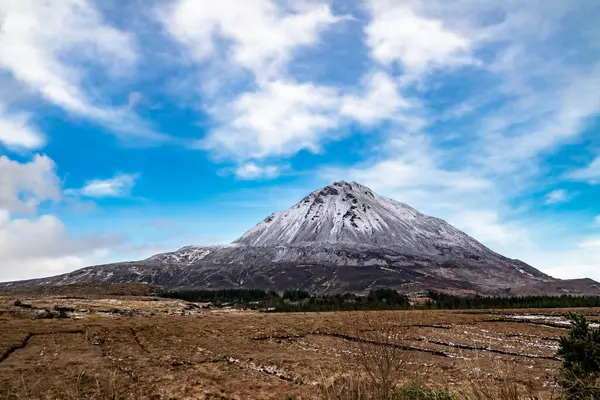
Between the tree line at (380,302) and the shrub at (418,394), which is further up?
the shrub at (418,394)

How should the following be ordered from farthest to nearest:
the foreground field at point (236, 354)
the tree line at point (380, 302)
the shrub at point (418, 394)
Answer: the tree line at point (380, 302)
the foreground field at point (236, 354)
the shrub at point (418, 394)

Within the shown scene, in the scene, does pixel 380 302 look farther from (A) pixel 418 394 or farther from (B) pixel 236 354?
(A) pixel 418 394

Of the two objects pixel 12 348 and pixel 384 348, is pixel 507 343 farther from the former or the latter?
pixel 12 348

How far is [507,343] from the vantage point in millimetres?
44000

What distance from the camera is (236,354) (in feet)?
121

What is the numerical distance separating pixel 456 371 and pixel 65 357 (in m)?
29.1

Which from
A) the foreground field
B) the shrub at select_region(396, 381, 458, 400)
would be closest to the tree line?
the foreground field

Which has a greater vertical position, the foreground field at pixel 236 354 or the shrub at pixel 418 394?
the shrub at pixel 418 394

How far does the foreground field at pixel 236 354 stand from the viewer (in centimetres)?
2192

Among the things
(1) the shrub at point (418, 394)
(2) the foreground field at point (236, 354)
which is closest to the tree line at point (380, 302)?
(2) the foreground field at point (236, 354)

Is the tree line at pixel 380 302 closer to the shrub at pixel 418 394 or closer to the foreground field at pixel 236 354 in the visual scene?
the foreground field at pixel 236 354

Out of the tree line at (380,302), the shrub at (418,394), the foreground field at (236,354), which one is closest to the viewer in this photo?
the shrub at (418,394)

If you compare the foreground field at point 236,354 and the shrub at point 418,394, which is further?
the foreground field at point 236,354

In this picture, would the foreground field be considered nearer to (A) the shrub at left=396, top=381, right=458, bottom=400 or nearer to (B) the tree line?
(A) the shrub at left=396, top=381, right=458, bottom=400
